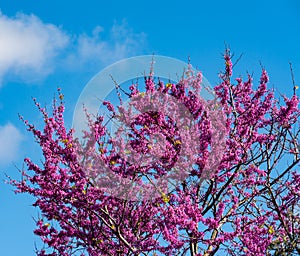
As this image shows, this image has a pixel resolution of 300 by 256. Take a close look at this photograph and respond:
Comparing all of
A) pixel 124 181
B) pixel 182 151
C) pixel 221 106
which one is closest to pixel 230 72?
pixel 221 106

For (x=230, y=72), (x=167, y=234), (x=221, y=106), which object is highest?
(x=230, y=72)

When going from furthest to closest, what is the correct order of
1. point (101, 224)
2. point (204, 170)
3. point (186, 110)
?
point (101, 224), point (186, 110), point (204, 170)

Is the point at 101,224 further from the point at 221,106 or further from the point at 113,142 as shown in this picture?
the point at 221,106

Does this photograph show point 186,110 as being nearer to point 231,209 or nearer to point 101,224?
point 231,209

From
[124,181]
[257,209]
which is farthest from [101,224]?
[257,209]

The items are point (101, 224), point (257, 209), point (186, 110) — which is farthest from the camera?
point (257, 209)

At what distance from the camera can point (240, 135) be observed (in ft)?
28.2

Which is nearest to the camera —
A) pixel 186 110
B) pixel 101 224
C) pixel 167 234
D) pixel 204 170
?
pixel 167 234

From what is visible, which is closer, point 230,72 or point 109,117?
point 109,117

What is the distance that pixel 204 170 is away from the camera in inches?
307

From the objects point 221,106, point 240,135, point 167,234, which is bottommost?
point 167,234

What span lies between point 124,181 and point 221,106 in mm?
2640

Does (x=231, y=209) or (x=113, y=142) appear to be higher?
(x=113, y=142)

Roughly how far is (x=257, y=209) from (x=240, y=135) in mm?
2668
